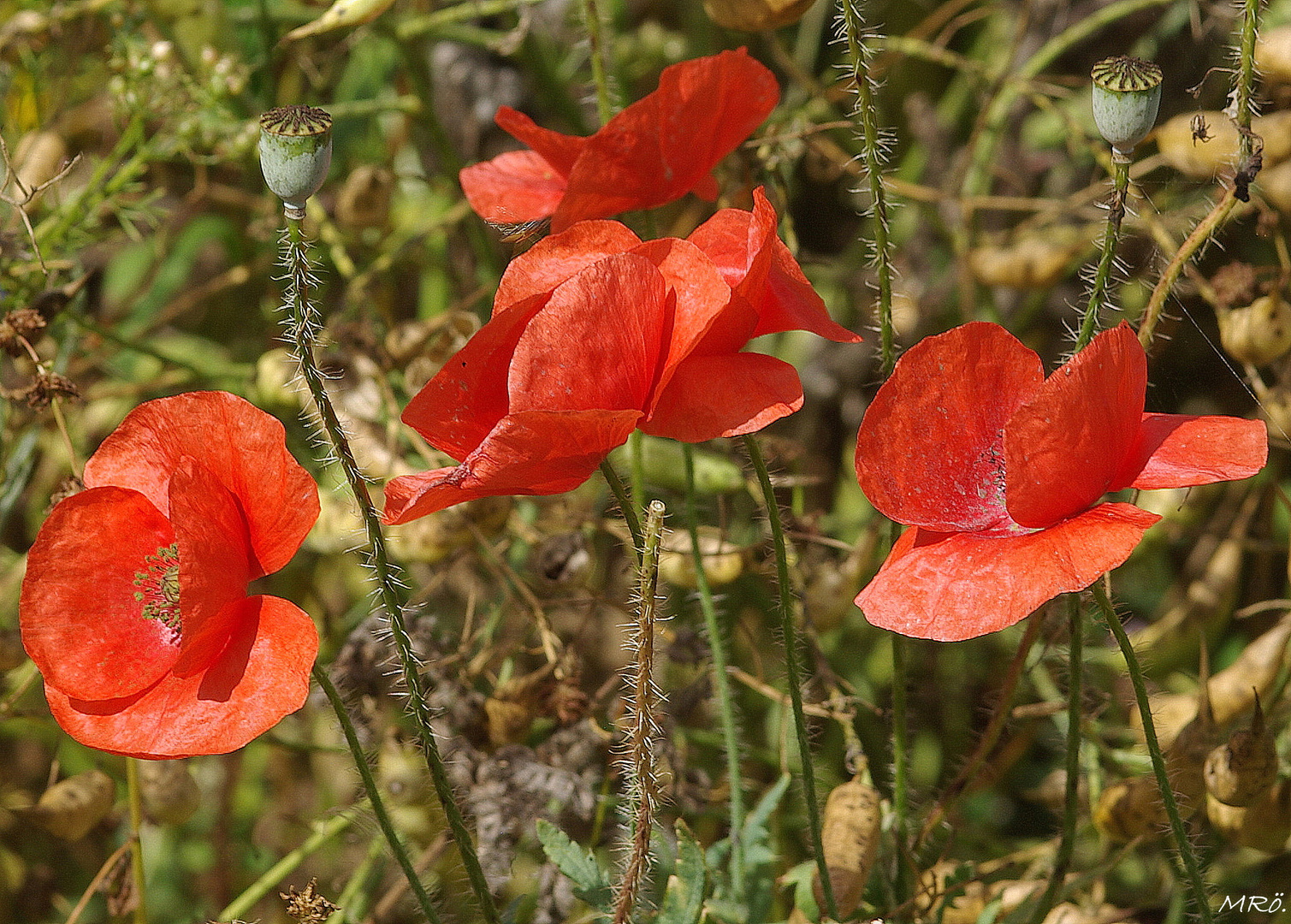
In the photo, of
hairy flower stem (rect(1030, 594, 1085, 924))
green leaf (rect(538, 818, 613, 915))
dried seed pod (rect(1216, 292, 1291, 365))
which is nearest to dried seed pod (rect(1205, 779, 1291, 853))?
hairy flower stem (rect(1030, 594, 1085, 924))

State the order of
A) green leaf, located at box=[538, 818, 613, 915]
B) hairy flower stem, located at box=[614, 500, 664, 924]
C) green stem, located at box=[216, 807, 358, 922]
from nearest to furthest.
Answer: hairy flower stem, located at box=[614, 500, 664, 924] < green leaf, located at box=[538, 818, 613, 915] < green stem, located at box=[216, 807, 358, 922]

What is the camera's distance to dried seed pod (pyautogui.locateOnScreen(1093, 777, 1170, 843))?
2.79ft

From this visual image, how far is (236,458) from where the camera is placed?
637 millimetres

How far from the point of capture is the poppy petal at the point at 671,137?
74cm

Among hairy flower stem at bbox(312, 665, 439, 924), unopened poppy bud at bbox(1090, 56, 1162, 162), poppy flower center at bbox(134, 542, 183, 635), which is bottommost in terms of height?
hairy flower stem at bbox(312, 665, 439, 924)

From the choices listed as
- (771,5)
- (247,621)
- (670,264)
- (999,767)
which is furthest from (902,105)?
(247,621)

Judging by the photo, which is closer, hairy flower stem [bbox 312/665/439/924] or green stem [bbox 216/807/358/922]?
hairy flower stem [bbox 312/665/439/924]

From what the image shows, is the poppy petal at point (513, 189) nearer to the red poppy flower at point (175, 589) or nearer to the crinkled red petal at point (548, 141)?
the crinkled red petal at point (548, 141)

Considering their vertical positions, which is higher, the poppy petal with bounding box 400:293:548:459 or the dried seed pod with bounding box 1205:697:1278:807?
the poppy petal with bounding box 400:293:548:459

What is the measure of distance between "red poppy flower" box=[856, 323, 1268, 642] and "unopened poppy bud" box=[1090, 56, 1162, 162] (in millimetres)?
93

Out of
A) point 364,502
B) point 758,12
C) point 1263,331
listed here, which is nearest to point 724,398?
point 364,502

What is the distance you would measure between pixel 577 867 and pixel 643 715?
248mm

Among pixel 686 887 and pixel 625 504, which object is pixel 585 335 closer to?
pixel 625 504

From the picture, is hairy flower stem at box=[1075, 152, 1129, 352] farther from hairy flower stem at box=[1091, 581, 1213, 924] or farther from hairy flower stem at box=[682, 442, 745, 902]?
hairy flower stem at box=[682, 442, 745, 902]
